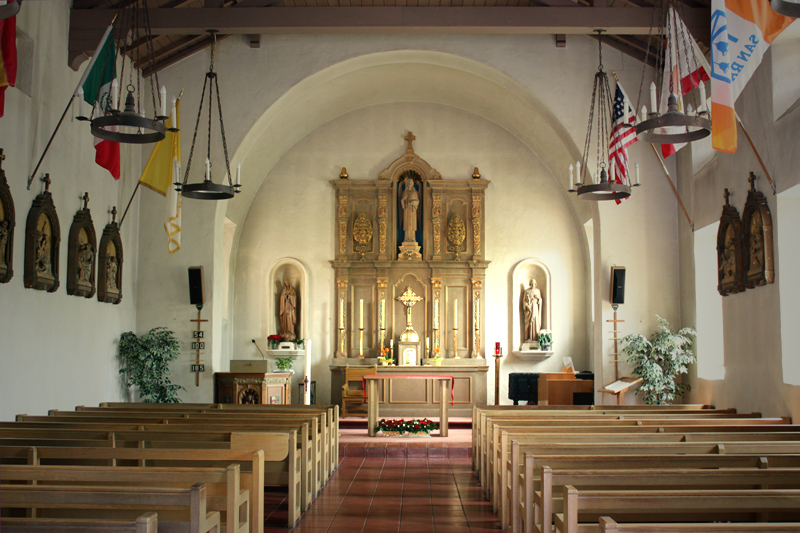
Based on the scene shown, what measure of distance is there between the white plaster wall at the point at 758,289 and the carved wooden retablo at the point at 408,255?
16.9 feet

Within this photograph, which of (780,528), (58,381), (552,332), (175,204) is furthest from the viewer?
(552,332)

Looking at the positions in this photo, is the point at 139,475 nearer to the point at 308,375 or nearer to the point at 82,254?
the point at 82,254

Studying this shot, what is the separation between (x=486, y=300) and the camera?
1339 cm

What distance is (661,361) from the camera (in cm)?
955

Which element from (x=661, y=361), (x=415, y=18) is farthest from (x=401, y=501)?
(x=415, y=18)

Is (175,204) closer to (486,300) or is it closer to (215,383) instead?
(215,383)

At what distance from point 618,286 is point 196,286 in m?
5.93

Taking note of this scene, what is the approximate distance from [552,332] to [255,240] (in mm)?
5846

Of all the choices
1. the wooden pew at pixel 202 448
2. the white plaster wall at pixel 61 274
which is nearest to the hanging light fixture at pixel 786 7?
the wooden pew at pixel 202 448

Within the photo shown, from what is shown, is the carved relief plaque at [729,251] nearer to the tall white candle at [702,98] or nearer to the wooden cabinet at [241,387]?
the tall white candle at [702,98]

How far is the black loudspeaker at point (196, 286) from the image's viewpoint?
10.0m

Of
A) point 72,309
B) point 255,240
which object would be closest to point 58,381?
point 72,309

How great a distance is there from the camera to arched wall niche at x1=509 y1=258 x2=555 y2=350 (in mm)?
13195

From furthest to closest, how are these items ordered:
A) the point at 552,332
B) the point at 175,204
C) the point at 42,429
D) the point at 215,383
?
the point at 552,332 → the point at 215,383 → the point at 175,204 → the point at 42,429
